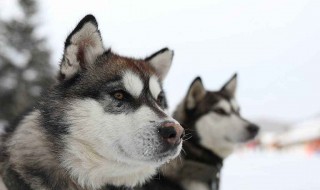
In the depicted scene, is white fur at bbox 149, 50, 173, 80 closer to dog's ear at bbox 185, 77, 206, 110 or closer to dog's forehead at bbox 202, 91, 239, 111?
dog's ear at bbox 185, 77, 206, 110

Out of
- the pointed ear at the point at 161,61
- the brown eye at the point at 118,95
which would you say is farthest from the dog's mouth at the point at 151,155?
the pointed ear at the point at 161,61

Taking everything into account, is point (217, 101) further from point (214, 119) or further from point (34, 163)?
point (34, 163)

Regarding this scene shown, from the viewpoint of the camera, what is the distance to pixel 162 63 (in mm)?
3836

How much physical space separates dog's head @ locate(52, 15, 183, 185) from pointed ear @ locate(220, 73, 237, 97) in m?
3.26

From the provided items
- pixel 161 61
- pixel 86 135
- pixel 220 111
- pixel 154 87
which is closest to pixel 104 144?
pixel 86 135

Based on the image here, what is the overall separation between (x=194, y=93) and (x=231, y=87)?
3.00ft

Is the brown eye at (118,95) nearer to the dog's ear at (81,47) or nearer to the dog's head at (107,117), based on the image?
the dog's head at (107,117)

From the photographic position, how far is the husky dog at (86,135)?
2.79 metres

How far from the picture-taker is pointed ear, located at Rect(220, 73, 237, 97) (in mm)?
6289

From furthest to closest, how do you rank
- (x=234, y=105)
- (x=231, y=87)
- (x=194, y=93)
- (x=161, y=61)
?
(x=231, y=87)
(x=234, y=105)
(x=194, y=93)
(x=161, y=61)

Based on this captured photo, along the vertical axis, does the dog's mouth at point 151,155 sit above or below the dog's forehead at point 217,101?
below

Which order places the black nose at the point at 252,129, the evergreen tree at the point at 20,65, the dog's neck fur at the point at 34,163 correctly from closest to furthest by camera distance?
1. the dog's neck fur at the point at 34,163
2. the black nose at the point at 252,129
3. the evergreen tree at the point at 20,65

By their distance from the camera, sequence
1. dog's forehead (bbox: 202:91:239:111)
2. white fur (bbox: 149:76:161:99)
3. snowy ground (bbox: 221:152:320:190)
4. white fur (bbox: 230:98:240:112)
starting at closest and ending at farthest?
1. white fur (bbox: 149:76:161:99)
2. dog's forehead (bbox: 202:91:239:111)
3. white fur (bbox: 230:98:240:112)
4. snowy ground (bbox: 221:152:320:190)

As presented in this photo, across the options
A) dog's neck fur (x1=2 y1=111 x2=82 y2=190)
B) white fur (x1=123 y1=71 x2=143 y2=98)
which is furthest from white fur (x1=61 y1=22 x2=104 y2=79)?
dog's neck fur (x1=2 y1=111 x2=82 y2=190)
